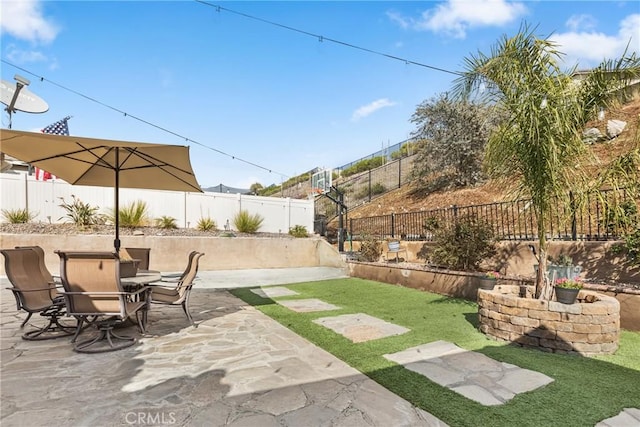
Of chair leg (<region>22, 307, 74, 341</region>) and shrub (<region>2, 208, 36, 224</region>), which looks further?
shrub (<region>2, 208, 36, 224</region>)

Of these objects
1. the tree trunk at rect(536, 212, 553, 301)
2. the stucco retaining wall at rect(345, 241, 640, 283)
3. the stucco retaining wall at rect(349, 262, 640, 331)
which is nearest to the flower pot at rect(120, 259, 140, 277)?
the tree trunk at rect(536, 212, 553, 301)

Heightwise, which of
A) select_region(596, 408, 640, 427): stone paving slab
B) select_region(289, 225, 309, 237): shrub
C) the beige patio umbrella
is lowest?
select_region(596, 408, 640, 427): stone paving slab

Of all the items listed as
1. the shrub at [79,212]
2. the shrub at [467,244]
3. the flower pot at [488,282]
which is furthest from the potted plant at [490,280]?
the shrub at [79,212]

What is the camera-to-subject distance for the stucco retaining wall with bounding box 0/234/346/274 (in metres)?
9.12

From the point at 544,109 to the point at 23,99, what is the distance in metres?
15.5

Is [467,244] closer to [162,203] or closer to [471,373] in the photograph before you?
[471,373]

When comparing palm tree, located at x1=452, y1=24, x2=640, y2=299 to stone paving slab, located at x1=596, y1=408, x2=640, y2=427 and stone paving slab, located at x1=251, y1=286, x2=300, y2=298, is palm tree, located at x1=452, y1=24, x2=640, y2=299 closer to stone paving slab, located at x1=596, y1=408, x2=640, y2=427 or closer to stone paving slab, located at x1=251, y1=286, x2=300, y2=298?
stone paving slab, located at x1=596, y1=408, x2=640, y2=427

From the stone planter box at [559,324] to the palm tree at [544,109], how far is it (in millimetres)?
397

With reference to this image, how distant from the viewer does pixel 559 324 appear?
3623 millimetres

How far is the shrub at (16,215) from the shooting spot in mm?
9742

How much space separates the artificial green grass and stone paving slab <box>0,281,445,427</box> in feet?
0.68

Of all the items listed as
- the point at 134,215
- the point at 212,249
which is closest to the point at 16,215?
the point at 134,215

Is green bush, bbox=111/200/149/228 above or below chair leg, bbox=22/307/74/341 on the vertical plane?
above

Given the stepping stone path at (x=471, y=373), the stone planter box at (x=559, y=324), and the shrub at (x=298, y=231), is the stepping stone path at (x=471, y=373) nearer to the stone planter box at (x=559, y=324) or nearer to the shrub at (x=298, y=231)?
the stone planter box at (x=559, y=324)
